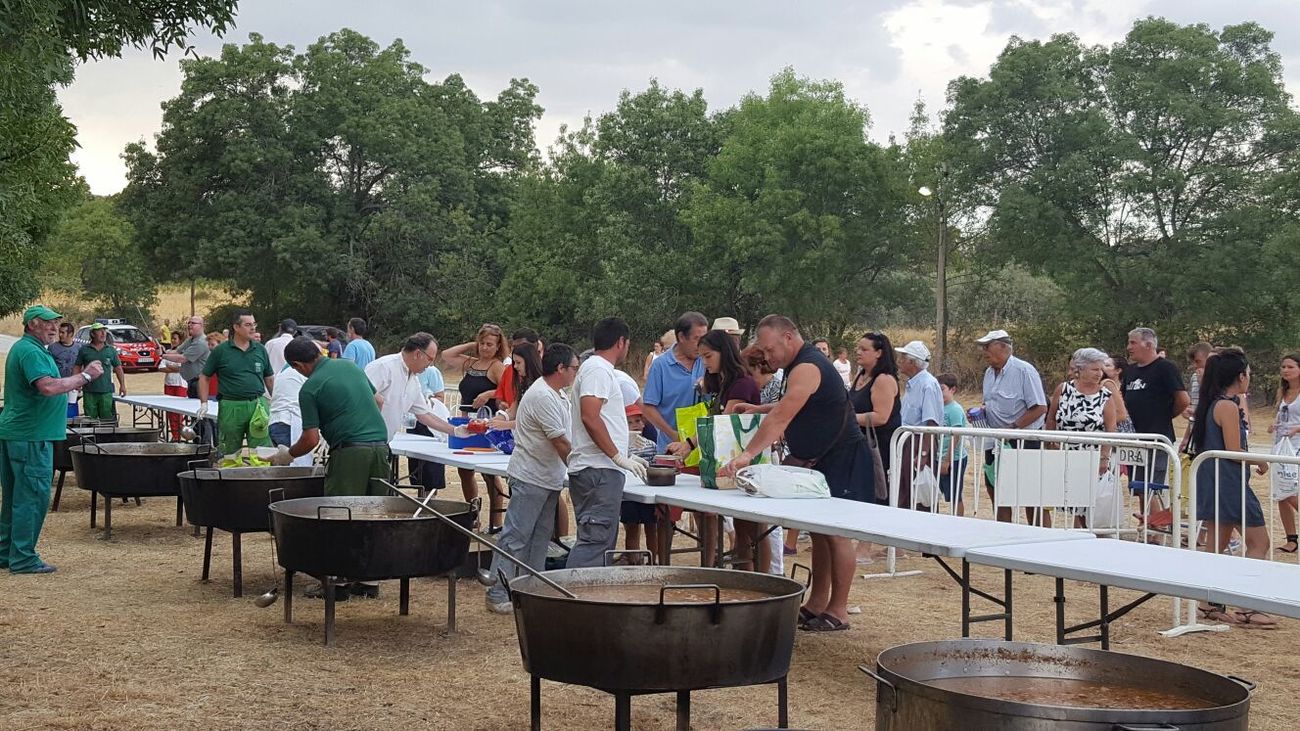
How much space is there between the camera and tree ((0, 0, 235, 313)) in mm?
8164

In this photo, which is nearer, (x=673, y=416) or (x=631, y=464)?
(x=631, y=464)

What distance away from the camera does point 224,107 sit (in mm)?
42969

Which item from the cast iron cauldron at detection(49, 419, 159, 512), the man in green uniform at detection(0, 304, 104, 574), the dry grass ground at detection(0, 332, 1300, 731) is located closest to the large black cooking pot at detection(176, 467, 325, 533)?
the dry grass ground at detection(0, 332, 1300, 731)

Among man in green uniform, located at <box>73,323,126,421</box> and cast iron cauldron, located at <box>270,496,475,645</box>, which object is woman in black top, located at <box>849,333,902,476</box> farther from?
man in green uniform, located at <box>73,323,126,421</box>

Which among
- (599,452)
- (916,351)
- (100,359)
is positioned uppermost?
(916,351)

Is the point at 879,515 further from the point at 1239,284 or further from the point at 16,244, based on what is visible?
the point at 1239,284

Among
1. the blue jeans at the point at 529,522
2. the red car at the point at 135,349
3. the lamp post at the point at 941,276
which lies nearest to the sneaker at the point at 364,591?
the blue jeans at the point at 529,522

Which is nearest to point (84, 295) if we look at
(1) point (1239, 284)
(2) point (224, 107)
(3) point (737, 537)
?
(2) point (224, 107)

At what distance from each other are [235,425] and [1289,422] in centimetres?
890

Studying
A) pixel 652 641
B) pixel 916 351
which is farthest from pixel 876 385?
pixel 652 641

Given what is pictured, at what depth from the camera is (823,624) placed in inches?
293

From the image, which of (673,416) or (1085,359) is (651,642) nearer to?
(673,416)

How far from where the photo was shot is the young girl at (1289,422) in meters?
9.36

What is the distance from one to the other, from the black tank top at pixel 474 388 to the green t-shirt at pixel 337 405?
3415 mm
